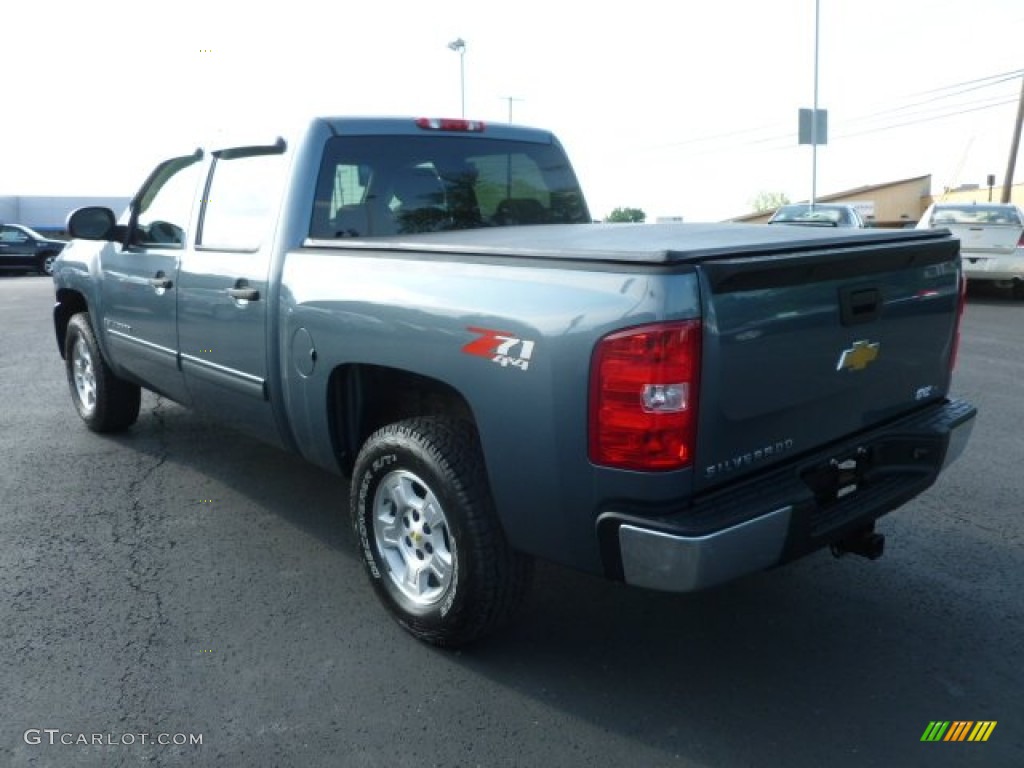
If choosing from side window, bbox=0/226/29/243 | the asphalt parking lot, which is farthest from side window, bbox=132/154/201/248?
side window, bbox=0/226/29/243

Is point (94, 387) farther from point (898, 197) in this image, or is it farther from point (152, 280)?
point (898, 197)

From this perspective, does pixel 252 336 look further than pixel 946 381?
Yes

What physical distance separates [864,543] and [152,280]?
3.64 metres

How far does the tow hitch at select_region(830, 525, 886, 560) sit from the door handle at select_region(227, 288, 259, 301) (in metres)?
2.46

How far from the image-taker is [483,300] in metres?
2.79

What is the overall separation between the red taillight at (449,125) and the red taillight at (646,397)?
222 cm

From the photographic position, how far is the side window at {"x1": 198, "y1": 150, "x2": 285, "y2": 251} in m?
3.92

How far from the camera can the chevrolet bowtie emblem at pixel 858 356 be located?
288 centimetres

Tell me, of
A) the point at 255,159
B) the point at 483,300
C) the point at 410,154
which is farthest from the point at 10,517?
the point at 483,300

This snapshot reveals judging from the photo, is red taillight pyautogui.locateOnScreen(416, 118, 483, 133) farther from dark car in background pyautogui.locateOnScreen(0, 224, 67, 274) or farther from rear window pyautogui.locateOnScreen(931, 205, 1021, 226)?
dark car in background pyautogui.locateOnScreen(0, 224, 67, 274)

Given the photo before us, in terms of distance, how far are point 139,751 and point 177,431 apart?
3896 millimetres

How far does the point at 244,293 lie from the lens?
383cm

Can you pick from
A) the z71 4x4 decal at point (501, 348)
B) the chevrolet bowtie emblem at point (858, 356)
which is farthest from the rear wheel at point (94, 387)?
the chevrolet bowtie emblem at point (858, 356)

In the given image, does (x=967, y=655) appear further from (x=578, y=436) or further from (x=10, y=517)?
(x=10, y=517)
